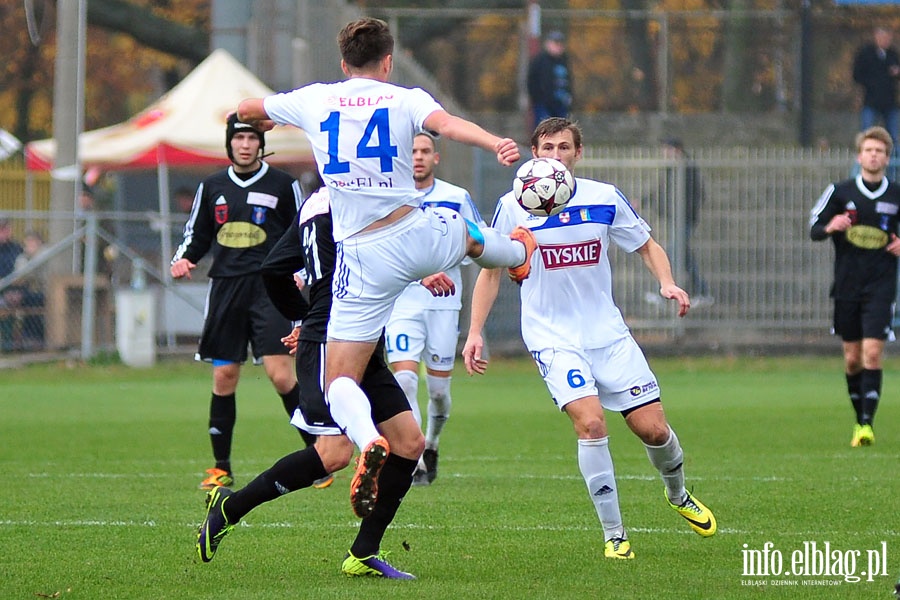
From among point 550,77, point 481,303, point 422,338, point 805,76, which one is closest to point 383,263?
point 481,303

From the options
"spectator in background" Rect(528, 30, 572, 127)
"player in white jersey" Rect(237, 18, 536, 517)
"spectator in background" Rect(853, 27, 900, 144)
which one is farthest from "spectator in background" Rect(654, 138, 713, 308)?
"player in white jersey" Rect(237, 18, 536, 517)

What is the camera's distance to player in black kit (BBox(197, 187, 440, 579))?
6.56m

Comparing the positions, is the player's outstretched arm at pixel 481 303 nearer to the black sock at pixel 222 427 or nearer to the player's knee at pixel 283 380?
the player's knee at pixel 283 380

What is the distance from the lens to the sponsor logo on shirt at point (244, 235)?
10.1 m

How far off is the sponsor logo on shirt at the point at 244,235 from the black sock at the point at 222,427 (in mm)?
1023

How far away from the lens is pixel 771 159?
2261 cm

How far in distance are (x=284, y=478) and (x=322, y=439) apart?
23 cm

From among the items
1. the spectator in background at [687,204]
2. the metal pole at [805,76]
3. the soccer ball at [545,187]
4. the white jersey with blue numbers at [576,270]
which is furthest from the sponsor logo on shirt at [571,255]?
the metal pole at [805,76]

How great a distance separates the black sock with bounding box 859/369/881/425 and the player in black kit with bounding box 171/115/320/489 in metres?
4.66

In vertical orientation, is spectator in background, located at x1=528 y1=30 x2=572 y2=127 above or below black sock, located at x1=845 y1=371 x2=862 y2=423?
above

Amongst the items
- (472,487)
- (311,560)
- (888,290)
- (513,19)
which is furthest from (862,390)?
(513,19)

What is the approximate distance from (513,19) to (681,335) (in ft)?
26.7

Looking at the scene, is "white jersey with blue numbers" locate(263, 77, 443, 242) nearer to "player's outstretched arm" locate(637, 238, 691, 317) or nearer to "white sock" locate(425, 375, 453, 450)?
"player's outstretched arm" locate(637, 238, 691, 317)

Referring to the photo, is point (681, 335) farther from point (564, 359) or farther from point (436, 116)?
point (436, 116)
